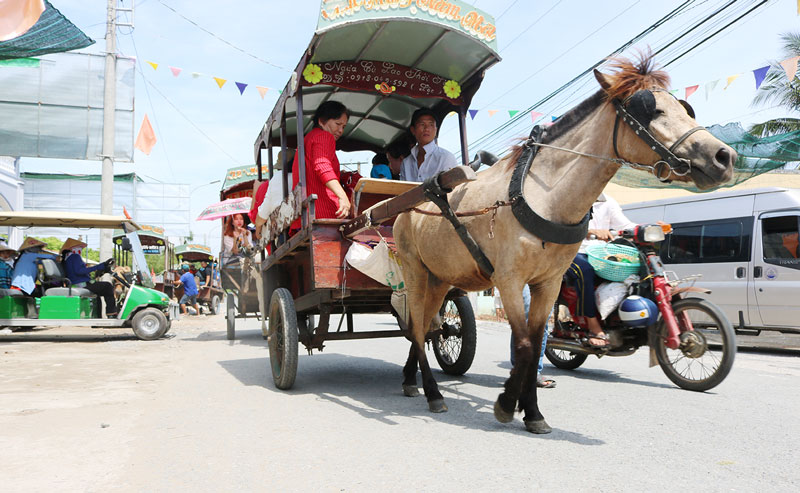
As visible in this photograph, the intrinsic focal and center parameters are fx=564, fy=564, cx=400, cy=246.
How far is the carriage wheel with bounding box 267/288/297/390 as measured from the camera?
5.03 metres

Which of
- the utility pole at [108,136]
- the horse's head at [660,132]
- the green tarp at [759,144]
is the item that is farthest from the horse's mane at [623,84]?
the utility pole at [108,136]

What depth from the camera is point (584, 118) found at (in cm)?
358

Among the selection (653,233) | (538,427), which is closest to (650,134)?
(538,427)

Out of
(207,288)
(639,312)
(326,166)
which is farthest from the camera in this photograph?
(207,288)

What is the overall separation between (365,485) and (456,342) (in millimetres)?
3457

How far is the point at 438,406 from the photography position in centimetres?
424

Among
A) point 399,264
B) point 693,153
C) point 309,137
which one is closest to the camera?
point 693,153

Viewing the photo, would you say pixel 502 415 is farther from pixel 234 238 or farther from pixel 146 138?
pixel 146 138

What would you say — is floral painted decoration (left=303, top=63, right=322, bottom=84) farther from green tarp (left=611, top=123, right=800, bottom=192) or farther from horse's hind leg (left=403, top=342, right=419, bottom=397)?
green tarp (left=611, top=123, right=800, bottom=192)

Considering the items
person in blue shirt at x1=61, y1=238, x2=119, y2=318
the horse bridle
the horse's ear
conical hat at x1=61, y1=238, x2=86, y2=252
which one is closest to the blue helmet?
the horse bridle

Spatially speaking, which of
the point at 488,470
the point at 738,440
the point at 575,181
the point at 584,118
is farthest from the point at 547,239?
the point at 738,440

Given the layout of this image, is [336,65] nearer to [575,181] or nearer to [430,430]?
[575,181]

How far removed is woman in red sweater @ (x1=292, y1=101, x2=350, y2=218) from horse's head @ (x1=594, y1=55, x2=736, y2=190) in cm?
251

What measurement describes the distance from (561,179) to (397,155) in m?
3.88
